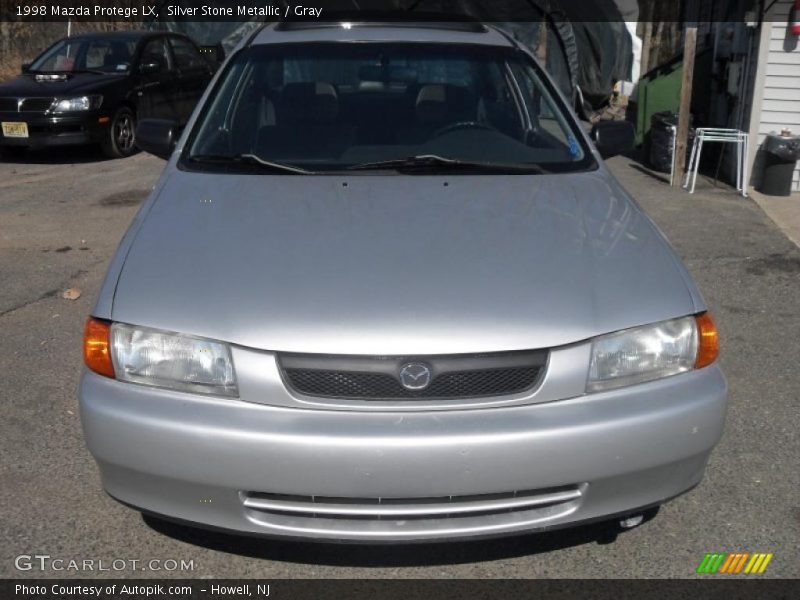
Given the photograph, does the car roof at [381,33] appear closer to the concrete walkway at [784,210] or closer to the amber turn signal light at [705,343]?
the amber turn signal light at [705,343]

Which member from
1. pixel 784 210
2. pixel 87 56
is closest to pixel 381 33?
pixel 784 210

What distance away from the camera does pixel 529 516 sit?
244 cm

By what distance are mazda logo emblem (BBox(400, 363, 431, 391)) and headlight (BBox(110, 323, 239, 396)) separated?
1.55 ft

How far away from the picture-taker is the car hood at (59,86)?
10289mm

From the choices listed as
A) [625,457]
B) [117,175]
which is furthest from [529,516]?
[117,175]

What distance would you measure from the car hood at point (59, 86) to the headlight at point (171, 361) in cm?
879

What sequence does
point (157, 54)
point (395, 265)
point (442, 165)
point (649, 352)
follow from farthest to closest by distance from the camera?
point (157, 54)
point (442, 165)
point (395, 265)
point (649, 352)

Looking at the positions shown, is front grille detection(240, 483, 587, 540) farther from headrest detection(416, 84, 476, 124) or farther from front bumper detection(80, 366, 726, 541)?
headrest detection(416, 84, 476, 124)

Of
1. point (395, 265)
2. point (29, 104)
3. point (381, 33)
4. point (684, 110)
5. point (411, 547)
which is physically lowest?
point (411, 547)

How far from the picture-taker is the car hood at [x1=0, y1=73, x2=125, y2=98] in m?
10.3

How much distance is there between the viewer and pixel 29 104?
1016 centimetres

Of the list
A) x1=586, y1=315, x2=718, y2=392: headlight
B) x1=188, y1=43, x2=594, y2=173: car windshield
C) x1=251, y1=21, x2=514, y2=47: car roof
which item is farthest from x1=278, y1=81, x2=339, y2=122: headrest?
x1=586, y1=315, x2=718, y2=392: headlight

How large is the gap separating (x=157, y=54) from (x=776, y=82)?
7.89m

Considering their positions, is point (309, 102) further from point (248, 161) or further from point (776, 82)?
point (776, 82)
